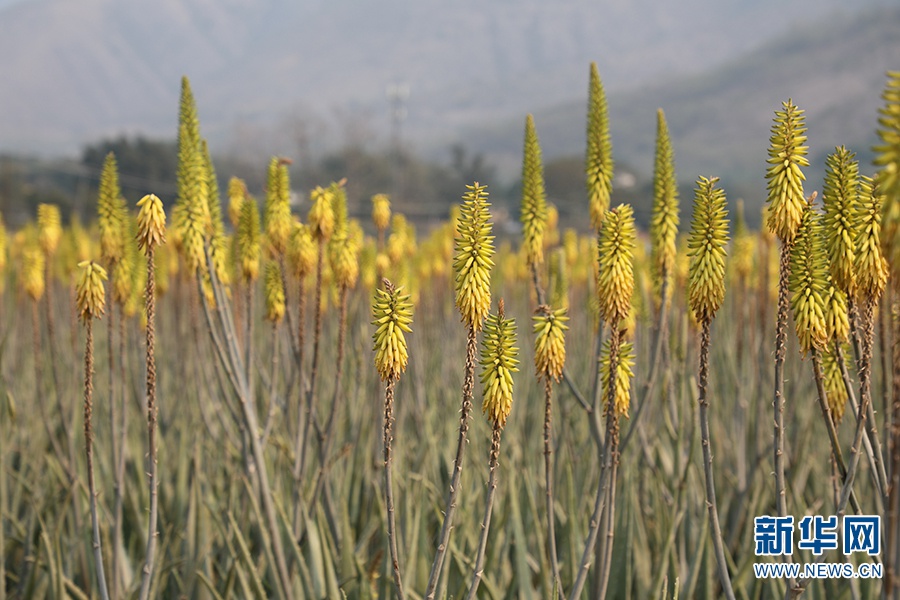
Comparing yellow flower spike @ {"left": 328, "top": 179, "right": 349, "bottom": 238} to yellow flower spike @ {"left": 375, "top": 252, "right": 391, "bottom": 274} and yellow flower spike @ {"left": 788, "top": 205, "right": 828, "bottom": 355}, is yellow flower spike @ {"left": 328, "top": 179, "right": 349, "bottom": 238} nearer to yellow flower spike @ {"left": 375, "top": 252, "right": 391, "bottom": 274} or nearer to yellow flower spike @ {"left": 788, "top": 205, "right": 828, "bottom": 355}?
yellow flower spike @ {"left": 375, "top": 252, "right": 391, "bottom": 274}

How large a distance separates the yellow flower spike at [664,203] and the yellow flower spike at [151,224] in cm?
211

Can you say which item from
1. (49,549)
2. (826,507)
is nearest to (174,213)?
(49,549)

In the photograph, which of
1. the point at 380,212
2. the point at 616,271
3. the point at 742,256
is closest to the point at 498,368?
the point at 616,271

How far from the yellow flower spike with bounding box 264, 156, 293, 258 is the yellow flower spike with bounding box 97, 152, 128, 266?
665mm

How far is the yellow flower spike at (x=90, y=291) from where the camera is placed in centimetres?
256

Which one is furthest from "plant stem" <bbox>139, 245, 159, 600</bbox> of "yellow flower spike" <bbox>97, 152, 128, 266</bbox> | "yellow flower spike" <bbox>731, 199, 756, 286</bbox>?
"yellow flower spike" <bbox>731, 199, 756, 286</bbox>

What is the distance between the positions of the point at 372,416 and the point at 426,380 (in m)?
1.71

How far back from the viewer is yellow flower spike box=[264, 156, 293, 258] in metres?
3.95

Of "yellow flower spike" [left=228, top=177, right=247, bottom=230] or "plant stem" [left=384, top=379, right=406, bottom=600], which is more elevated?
"yellow flower spike" [left=228, top=177, right=247, bottom=230]

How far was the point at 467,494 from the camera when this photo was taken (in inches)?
165

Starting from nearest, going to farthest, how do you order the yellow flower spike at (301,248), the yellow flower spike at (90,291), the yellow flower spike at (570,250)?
the yellow flower spike at (90,291) → the yellow flower spike at (301,248) → the yellow flower spike at (570,250)

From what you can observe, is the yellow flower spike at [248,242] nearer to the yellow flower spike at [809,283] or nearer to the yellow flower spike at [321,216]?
the yellow flower spike at [321,216]

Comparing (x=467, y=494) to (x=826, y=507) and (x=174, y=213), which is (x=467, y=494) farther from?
(x=826, y=507)

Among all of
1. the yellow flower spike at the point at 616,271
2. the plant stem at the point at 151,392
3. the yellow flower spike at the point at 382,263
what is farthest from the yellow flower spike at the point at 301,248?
the yellow flower spike at the point at 616,271
